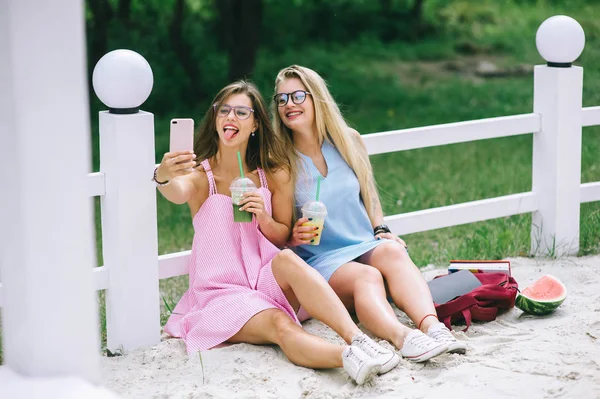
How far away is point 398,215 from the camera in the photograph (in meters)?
4.84

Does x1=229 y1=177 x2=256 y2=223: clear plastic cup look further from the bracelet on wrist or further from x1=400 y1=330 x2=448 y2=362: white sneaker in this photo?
x1=400 y1=330 x2=448 y2=362: white sneaker

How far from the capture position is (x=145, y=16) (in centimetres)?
1302

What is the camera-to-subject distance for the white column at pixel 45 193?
7.61 feet

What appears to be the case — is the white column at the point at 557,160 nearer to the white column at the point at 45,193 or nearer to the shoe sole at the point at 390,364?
the shoe sole at the point at 390,364

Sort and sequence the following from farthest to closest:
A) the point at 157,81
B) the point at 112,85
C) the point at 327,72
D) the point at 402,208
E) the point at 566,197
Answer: the point at 327,72, the point at 157,81, the point at 402,208, the point at 566,197, the point at 112,85

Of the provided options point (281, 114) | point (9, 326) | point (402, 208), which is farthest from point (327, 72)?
point (9, 326)

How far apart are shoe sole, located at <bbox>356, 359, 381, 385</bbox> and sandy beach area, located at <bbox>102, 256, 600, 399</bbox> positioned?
1.0 inches

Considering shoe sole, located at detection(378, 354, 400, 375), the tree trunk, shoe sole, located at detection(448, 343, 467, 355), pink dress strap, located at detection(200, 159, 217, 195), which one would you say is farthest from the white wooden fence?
the tree trunk

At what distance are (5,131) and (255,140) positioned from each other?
1802mm

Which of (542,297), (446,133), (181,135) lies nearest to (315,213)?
(181,135)

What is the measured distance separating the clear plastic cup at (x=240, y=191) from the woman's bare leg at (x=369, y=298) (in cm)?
48

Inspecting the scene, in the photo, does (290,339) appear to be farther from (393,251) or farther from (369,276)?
(393,251)

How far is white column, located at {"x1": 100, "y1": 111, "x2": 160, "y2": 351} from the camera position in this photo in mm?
3744

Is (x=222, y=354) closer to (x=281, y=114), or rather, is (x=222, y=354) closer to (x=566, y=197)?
(x=281, y=114)
